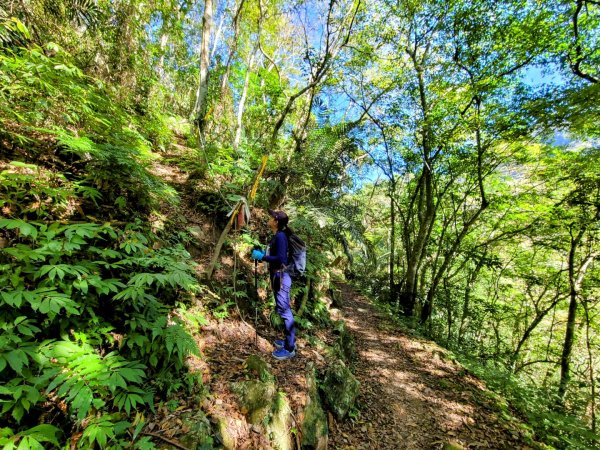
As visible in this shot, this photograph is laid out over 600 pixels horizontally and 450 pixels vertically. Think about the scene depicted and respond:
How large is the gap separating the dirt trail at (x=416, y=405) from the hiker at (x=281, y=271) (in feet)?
4.89

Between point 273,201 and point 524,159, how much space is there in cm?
827

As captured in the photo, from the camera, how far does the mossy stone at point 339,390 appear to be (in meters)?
4.44

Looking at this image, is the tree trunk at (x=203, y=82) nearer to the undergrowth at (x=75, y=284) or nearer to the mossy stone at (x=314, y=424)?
the undergrowth at (x=75, y=284)

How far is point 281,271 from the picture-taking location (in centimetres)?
443

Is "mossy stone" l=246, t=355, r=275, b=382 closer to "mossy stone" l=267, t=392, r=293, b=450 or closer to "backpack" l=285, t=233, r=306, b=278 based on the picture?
"mossy stone" l=267, t=392, r=293, b=450

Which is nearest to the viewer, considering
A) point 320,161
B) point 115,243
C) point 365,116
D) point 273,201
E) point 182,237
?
point 115,243

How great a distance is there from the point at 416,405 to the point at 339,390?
199 cm

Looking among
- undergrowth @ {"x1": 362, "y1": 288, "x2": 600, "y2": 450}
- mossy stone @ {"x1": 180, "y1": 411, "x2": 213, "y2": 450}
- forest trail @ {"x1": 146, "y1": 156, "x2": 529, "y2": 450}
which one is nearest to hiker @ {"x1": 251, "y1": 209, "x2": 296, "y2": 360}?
forest trail @ {"x1": 146, "y1": 156, "x2": 529, "y2": 450}

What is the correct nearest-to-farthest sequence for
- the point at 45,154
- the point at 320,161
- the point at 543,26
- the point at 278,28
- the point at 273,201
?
the point at 45,154 < the point at 543,26 < the point at 273,201 < the point at 320,161 < the point at 278,28

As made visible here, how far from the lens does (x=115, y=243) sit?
3.08 meters

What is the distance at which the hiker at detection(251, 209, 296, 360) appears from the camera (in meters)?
4.29

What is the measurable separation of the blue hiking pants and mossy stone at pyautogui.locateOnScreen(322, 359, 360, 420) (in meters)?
0.89

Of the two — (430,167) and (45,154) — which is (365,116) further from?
(45,154)

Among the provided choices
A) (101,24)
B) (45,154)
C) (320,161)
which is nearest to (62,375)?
(45,154)
